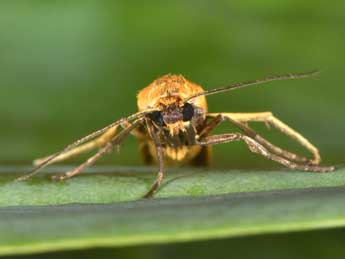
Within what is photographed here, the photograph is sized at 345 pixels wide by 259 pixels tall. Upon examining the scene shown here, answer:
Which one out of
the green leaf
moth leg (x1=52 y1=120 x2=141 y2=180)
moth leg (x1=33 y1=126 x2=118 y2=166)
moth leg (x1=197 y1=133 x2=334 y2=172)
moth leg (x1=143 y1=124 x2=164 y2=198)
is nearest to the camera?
the green leaf

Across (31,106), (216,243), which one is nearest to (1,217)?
(216,243)

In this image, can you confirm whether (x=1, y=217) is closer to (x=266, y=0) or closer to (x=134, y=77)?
(x=134, y=77)

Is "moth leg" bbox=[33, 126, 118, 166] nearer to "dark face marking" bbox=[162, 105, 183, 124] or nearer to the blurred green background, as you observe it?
the blurred green background

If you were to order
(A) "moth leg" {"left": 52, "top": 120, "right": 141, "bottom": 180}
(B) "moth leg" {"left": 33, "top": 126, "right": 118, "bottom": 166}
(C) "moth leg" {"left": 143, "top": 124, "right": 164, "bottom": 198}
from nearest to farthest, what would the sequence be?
(C) "moth leg" {"left": 143, "top": 124, "right": 164, "bottom": 198}
(A) "moth leg" {"left": 52, "top": 120, "right": 141, "bottom": 180}
(B) "moth leg" {"left": 33, "top": 126, "right": 118, "bottom": 166}

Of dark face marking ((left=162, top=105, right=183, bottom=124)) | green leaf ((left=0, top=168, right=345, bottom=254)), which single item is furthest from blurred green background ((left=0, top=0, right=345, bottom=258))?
green leaf ((left=0, top=168, right=345, bottom=254))

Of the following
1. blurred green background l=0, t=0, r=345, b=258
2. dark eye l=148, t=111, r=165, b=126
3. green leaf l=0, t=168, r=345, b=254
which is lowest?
green leaf l=0, t=168, r=345, b=254

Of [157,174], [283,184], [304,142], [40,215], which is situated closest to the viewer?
[40,215]

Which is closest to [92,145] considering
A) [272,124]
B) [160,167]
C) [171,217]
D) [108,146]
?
[108,146]

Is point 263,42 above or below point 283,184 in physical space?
above
